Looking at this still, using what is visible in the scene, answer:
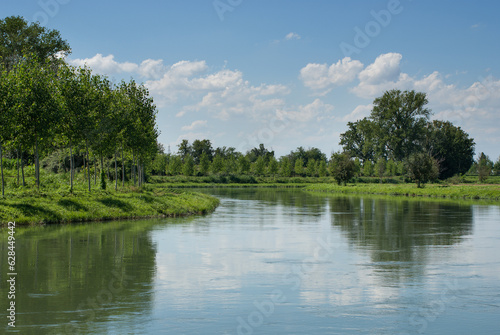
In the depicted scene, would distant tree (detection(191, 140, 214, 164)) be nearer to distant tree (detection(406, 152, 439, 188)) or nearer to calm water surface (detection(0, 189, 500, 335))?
distant tree (detection(406, 152, 439, 188))

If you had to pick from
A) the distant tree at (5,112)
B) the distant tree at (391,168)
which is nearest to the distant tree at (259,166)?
the distant tree at (391,168)

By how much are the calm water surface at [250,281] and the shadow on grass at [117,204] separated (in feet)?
16.8

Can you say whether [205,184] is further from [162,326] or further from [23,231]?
[162,326]

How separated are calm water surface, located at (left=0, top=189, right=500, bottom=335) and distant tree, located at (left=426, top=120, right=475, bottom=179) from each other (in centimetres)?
9123

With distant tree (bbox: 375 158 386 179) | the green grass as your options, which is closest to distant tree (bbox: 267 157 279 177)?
distant tree (bbox: 375 158 386 179)

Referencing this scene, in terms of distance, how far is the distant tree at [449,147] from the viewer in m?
115

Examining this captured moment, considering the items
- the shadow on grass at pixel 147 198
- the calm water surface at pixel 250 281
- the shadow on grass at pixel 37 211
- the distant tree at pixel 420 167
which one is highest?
the distant tree at pixel 420 167

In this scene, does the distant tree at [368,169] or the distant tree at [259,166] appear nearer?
the distant tree at [368,169]

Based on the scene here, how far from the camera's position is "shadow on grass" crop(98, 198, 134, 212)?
33.7 metres

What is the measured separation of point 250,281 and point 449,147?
111 metres

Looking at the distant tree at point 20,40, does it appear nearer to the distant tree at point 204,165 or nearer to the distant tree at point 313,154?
the distant tree at point 204,165

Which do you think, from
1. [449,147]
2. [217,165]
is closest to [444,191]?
[449,147]

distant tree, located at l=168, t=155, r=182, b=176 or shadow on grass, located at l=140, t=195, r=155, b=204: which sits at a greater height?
distant tree, located at l=168, t=155, r=182, b=176

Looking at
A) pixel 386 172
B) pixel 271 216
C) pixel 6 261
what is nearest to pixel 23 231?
pixel 6 261
